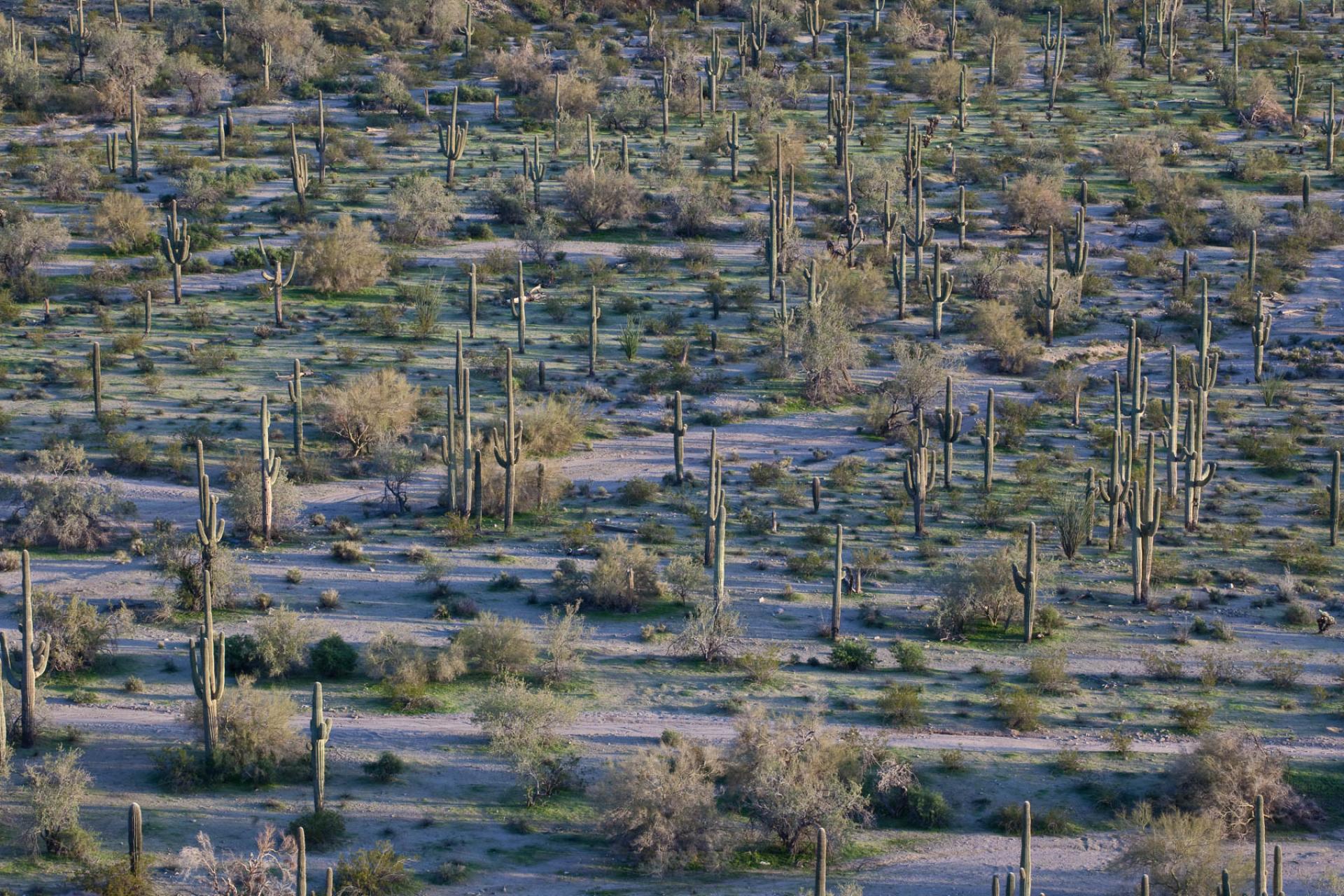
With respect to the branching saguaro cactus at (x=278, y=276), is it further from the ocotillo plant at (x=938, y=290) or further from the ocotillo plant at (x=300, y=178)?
the ocotillo plant at (x=938, y=290)

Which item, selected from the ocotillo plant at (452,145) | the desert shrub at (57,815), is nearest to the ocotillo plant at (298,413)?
the desert shrub at (57,815)

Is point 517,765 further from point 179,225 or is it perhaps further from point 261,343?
point 179,225

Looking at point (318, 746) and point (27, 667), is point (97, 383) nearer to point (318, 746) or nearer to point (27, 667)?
point (27, 667)

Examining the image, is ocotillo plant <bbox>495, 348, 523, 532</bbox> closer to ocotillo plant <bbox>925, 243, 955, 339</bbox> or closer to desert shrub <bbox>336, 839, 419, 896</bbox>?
desert shrub <bbox>336, 839, 419, 896</bbox>

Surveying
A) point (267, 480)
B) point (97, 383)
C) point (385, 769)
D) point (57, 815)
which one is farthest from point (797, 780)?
point (97, 383)

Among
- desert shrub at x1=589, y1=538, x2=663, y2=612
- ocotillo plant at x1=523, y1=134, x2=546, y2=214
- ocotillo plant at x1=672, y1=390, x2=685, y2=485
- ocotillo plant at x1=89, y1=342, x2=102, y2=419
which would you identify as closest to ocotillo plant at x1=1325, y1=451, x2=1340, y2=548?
ocotillo plant at x1=672, y1=390, x2=685, y2=485
